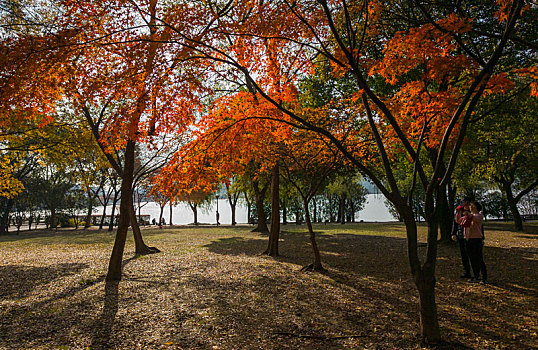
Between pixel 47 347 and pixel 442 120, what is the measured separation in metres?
6.77

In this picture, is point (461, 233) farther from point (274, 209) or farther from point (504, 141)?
point (504, 141)

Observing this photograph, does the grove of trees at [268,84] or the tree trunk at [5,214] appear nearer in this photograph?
the grove of trees at [268,84]

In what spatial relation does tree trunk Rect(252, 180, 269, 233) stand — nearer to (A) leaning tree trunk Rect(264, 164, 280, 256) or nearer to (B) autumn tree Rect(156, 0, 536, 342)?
(A) leaning tree trunk Rect(264, 164, 280, 256)

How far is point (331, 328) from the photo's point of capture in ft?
15.2

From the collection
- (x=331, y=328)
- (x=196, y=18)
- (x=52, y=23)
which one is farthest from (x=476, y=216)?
(x=52, y=23)

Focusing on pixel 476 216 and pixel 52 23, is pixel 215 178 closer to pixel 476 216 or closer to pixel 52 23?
pixel 52 23

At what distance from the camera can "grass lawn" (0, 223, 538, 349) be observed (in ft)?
13.9

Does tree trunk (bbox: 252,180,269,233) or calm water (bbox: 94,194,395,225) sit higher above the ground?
tree trunk (bbox: 252,180,269,233)

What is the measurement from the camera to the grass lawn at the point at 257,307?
4223mm

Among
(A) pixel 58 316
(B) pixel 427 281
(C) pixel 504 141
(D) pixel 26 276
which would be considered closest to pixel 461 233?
(B) pixel 427 281

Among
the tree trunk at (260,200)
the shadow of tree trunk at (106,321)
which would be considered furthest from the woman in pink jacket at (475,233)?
the tree trunk at (260,200)

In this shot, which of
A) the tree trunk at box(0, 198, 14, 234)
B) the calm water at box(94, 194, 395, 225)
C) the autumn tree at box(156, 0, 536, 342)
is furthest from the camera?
the calm water at box(94, 194, 395, 225)

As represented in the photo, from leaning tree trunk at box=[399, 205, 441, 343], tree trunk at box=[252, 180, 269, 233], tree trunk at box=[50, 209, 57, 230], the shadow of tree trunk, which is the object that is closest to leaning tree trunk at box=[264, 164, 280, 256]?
the shadow of tree trunk

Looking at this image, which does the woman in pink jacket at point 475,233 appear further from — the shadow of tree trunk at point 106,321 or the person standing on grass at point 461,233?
the shadow of tree trunk at point 106,321
